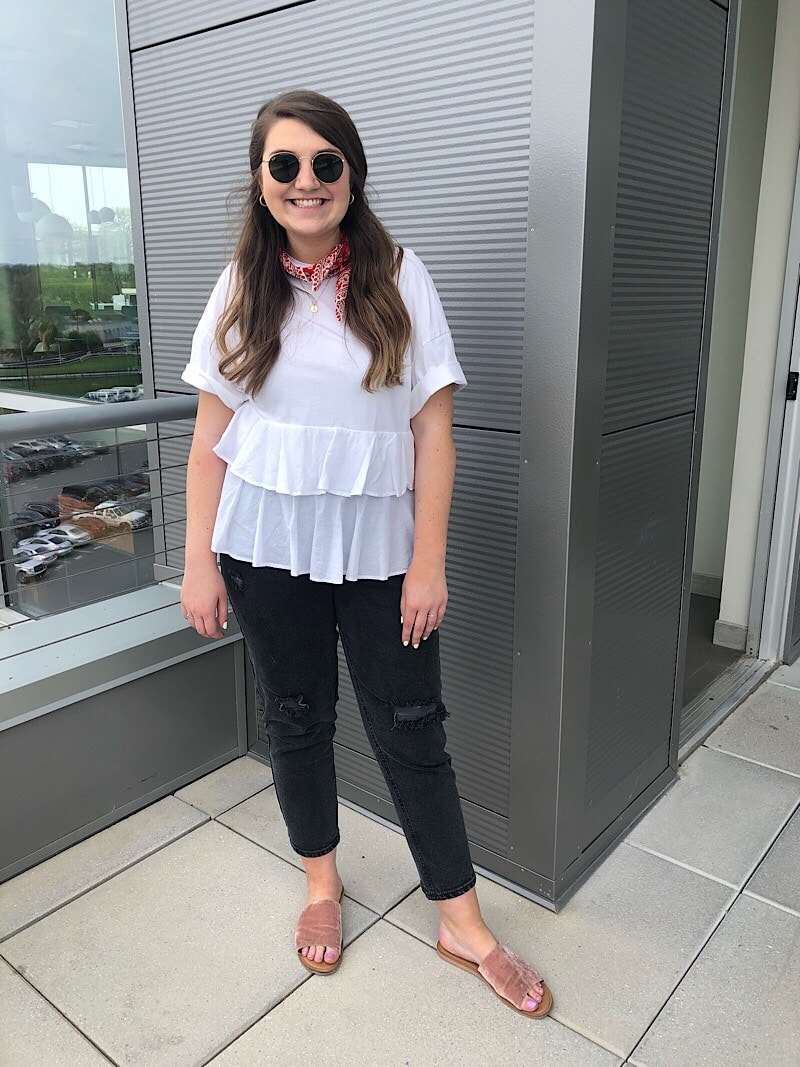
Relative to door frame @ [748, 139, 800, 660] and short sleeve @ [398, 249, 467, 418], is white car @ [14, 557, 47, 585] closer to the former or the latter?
short sleeve @ [398, 249, 467, 418]

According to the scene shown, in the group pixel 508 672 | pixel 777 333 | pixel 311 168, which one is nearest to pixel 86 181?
pixel 311 168

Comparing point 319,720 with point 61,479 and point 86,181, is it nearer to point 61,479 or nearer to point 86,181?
point 61,479

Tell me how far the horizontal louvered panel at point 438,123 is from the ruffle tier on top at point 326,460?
1.34 feet

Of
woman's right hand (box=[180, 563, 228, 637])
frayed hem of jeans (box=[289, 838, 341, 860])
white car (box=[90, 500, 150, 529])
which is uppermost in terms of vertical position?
woman's right hand (box=[180, 563, 228, 637])

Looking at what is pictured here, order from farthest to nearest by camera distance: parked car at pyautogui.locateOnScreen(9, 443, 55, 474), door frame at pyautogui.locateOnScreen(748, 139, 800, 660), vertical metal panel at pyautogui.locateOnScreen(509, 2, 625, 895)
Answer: door frame at pyautogui.locateOnScreen(748, 139, 800, 660) → parked car at pyautogui.locateOnScreen(9, 443, 55, 474) → vertical metal panel at pyautogui.locateOnScreen(509, 2, 625, 895)

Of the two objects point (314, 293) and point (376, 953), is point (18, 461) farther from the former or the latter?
point (376, 953)

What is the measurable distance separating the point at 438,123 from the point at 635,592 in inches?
46.3

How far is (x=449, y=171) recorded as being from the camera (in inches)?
72.4

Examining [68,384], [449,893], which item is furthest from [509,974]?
[68,384]

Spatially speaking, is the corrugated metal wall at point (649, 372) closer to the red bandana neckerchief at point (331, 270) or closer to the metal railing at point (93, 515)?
the red bandana neckerchief at point (331, 270)

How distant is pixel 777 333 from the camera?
304 cm

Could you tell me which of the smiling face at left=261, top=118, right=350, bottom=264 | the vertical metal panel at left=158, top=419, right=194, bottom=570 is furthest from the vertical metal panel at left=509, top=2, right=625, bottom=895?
the vertical metal panel at left=158, top=419, right=194, bottom=570

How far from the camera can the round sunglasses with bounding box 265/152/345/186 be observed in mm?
1414

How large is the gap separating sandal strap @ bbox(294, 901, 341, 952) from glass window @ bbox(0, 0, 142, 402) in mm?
1682
